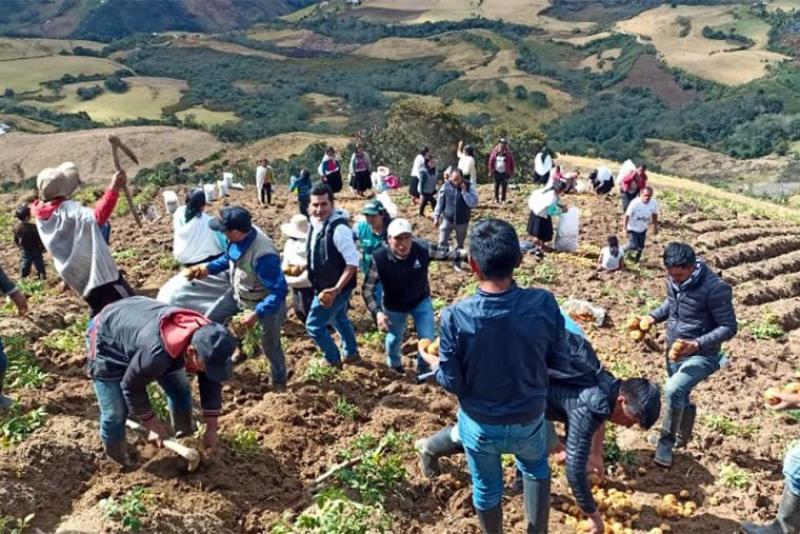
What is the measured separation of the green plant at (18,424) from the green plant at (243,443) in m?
1.30

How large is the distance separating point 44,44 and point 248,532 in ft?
408

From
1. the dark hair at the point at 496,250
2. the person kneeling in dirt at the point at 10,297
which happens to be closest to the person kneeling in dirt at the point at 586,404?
the dark hair at the point at 496,250

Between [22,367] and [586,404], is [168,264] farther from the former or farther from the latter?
[586,404]

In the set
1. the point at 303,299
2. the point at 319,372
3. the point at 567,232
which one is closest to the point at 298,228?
the point at 303,299

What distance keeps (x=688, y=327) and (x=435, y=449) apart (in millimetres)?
2080

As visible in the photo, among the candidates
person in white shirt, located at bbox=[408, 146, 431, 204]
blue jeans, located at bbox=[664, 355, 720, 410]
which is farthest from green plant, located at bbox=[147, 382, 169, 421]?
person in white shirt, located at bbox=[408, 146, 431, 204]

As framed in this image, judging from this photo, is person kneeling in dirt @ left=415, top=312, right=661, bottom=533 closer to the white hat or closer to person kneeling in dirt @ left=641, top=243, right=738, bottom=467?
person kneeling in dirt @ left=641, top=243, right=738, bottom=467

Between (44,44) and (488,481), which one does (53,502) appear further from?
(44,44)

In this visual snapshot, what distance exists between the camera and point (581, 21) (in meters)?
143

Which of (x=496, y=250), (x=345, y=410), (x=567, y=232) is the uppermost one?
(x=496, y=250)

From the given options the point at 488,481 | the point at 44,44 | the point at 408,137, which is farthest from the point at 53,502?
the point at 44,44

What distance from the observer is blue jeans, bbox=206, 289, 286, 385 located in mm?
5668

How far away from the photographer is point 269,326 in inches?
223

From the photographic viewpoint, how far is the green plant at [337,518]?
A: 13.6ft
